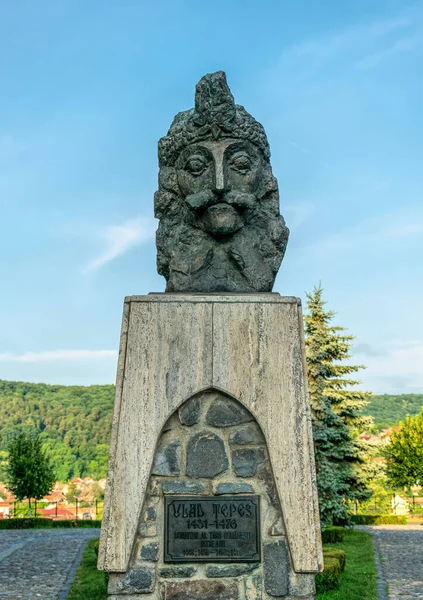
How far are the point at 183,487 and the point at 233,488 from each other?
0.34m

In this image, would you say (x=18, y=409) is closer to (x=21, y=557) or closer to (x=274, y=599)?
(x=21, y=557)

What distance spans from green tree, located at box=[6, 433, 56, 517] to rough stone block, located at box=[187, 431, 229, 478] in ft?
69.7

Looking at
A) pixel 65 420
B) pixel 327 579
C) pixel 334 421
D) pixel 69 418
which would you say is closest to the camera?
pixel 327 579

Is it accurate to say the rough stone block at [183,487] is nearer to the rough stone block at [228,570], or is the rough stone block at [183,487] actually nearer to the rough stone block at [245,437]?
the rough stone block at [245,437]

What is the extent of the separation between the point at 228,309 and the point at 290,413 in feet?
2.73

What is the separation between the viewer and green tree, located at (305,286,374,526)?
57.5 ft

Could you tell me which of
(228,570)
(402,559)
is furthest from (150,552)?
(402,559)

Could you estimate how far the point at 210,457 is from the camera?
14.9 ft

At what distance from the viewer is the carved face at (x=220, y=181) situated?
5.11 meters

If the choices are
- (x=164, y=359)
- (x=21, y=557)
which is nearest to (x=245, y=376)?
(x=164, y=359)

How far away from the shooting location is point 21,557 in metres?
13.7

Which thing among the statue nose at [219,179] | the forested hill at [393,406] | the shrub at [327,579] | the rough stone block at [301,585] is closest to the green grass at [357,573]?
the shrub at [327,579]

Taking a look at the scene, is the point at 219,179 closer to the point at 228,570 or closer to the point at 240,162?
the point at 240,162

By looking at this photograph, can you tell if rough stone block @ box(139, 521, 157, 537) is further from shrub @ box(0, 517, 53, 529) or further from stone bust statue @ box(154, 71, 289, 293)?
shrub @ box(0, 517, 53, 529)
